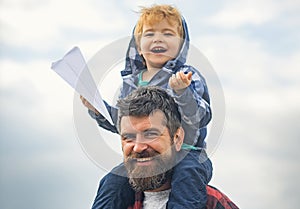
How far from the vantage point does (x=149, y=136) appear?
286 cm

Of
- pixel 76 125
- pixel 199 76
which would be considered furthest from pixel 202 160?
pixel 76 125

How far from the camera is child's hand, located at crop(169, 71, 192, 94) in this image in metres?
2.68

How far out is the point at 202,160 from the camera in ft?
9.71

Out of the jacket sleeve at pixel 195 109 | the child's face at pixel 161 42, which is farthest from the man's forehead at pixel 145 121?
the child's face at pixel 161 42

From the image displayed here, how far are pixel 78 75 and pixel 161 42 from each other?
48 cm

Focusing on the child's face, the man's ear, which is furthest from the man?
the child's face

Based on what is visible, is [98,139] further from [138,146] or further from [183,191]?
[183,191]

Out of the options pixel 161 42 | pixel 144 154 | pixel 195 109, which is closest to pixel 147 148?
pixel 144 154

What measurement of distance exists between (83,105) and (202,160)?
0.63 meters

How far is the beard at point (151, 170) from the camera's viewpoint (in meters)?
2.86

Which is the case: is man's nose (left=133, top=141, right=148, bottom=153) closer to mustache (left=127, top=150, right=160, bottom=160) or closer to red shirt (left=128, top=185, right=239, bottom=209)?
mustache (left=127, top=150, right=160, bottom=160)

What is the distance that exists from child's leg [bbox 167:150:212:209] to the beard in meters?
0.05

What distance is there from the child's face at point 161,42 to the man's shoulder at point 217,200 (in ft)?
2.19

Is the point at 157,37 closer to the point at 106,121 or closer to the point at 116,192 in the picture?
the point at 106,121
